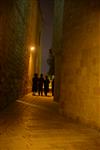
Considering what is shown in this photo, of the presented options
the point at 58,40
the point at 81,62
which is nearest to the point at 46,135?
the point at 81,62

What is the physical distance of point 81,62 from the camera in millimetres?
6852

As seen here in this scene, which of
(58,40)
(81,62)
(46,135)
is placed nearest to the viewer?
(46,135)

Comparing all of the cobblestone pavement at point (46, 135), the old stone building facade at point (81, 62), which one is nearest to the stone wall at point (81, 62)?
the old stone building facade at point (81, 62)

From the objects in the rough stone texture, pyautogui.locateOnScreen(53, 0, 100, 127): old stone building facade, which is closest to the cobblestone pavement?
pyautogui.locateOnScreen(53, 0, 100, 127): old stone building facade

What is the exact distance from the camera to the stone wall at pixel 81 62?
242 inches

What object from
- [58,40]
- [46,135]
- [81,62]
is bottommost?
[46,135]

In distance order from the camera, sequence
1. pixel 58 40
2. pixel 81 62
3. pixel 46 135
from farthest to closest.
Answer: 1. pixel 58 40
2. pixel 81 62
3. pixel 46 135

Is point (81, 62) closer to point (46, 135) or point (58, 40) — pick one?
point (46, 135)

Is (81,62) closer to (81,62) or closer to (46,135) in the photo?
(81,62)

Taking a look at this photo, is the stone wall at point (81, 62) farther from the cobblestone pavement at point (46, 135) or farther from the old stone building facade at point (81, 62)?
the cobblestone pavement at point (46, 135)

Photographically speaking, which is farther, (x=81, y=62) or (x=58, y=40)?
(x=58, y=40)

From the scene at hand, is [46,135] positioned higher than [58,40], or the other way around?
[58,40]

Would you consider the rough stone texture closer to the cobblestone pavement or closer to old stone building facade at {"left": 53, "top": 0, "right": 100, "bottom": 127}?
old stone building facade at {"left": 53, "top": 0, "right": 100, "bottom": 127}

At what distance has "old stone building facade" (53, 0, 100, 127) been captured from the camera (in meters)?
6.16
